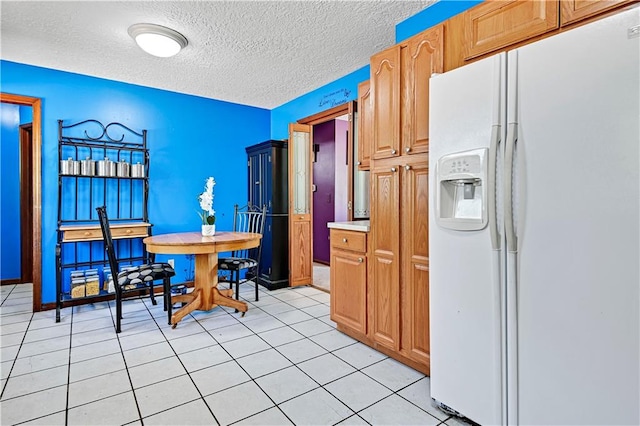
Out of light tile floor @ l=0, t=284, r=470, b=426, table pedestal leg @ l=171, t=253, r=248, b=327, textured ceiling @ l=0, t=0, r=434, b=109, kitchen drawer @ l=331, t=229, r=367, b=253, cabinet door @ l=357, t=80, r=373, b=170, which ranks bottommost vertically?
light tile floor @ l=0, t=284, r=470, b=426

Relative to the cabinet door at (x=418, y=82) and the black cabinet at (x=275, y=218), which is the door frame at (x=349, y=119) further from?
the cabinet door at (x=418, y=82)

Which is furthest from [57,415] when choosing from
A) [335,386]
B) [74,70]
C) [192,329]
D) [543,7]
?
[74,70]

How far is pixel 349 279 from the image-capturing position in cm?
268

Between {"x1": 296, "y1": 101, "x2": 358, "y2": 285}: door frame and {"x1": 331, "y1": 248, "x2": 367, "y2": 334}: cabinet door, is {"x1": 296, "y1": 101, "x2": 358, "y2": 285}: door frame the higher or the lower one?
the higher one

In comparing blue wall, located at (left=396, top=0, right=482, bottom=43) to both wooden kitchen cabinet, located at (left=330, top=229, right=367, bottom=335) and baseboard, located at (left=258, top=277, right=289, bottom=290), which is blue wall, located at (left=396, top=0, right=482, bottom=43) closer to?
wooden kitchen cabinet, located at (left=330, top=229, right=367, bottom=335)

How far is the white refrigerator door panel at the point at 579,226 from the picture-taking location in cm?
109

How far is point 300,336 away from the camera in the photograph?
2746mm

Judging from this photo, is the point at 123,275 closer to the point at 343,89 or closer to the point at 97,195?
the point at 97,195

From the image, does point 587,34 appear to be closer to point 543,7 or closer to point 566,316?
point 543,7

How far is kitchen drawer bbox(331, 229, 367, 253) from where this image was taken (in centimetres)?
253

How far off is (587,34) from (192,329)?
3.16 meters

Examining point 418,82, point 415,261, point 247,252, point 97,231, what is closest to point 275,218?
point 247,252

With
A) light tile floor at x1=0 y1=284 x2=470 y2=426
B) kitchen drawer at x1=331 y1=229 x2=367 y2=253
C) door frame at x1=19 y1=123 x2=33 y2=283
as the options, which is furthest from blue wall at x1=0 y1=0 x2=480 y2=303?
kitchen drawer at x1=331 y1=229 x2=367 y2=253

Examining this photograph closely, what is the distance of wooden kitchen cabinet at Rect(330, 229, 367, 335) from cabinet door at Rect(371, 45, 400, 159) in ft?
2.20
